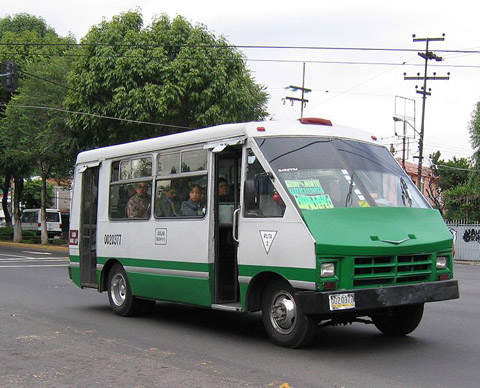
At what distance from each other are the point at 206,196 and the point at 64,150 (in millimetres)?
20704

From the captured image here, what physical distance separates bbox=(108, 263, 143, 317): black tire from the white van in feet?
128

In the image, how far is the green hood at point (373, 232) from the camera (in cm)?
713

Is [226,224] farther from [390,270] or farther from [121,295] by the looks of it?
[121,295]

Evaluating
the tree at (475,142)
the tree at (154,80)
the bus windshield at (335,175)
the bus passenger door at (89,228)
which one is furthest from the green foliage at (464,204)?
the bus windshield at (335,175)

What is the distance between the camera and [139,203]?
1031 centimetres

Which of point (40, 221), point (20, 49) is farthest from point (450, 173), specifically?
point (20, 49)

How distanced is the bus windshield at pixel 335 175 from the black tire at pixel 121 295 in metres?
3.72

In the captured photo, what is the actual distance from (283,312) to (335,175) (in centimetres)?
172

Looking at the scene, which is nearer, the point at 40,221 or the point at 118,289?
the point at 118,289

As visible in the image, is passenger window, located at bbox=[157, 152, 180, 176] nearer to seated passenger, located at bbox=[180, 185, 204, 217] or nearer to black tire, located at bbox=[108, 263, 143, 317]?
seated passenger, located at bbox=[180, 185, 204, 217]

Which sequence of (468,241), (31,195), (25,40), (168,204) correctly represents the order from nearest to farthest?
(168,204) → (468,241) → (25,40) → (31,195)

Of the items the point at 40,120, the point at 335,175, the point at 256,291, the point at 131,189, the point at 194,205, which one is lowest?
the point at 256,291

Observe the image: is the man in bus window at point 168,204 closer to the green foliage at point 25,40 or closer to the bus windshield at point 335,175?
the bus windshield at point 335,175

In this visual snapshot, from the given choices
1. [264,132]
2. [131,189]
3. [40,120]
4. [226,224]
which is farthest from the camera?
[40,120]
